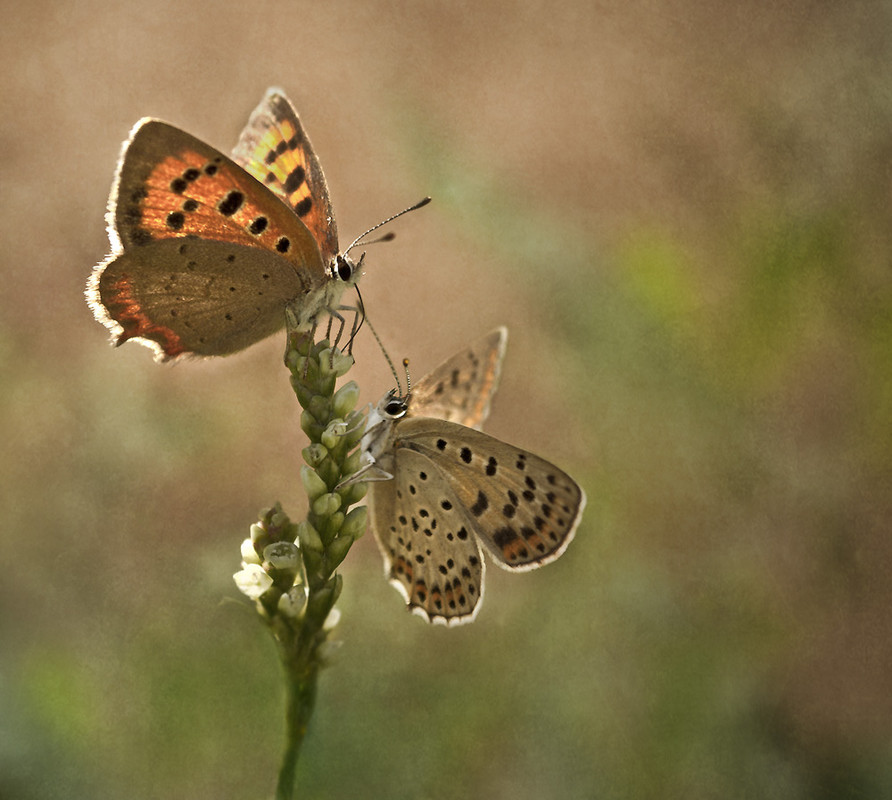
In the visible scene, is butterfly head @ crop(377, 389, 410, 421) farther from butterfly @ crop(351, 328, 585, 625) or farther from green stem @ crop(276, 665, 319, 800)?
green stem @ crop(276, 665, 319, 800)

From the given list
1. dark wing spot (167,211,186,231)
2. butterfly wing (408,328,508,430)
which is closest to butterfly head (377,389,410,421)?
butterfly wing (408,328,508,430)

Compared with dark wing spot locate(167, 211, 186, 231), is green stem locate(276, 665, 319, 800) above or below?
below

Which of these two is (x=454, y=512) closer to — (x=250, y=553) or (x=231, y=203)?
(x=250, y=553)

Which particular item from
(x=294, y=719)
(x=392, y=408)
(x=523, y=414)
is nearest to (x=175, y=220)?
(x=392, y=408)

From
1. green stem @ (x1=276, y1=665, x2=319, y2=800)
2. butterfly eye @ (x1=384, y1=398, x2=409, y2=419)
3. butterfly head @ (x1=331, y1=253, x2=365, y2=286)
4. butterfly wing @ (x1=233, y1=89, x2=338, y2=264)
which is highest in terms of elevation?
butterfly wing @ (x1=233, y1=89, x2=338, y2=264)

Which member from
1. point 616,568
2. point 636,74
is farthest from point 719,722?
point 636,74

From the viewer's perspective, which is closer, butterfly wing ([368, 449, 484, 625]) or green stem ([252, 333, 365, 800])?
green stem ([252, 333, 365, 800])

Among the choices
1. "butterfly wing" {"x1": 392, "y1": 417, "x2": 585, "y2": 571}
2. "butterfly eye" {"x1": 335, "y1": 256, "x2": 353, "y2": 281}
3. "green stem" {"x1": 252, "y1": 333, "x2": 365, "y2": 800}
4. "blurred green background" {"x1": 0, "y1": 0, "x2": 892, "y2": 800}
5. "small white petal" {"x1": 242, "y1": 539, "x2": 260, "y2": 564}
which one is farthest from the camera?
"blurred green background" {"x1": 0, "y1": 0, "x2": 892, "y2": 800}

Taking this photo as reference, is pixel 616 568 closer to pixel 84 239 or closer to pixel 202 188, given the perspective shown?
pixel 202 188
